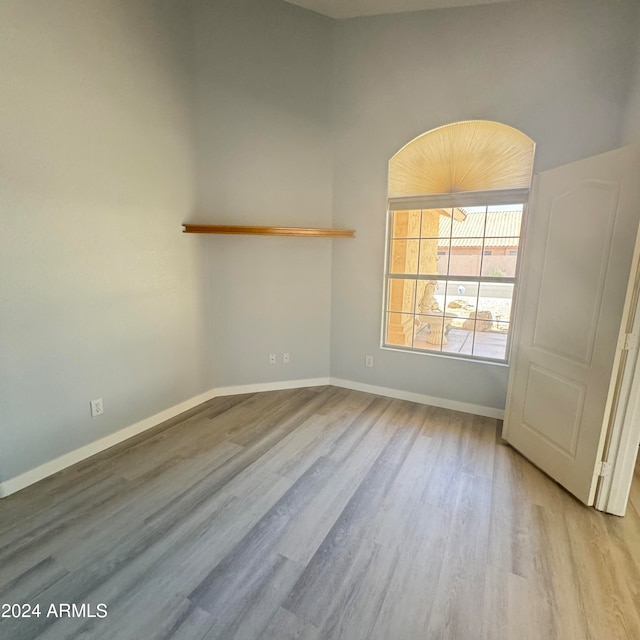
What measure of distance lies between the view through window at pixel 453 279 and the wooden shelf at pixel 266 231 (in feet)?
1.88

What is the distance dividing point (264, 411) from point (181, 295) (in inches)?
49.8

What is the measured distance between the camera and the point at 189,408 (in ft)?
10.3

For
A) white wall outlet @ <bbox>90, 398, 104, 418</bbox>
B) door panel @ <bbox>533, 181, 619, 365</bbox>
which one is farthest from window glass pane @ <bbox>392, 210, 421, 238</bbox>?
white wall outlet @ <bbox>90, 398, 104, 418</bbox>

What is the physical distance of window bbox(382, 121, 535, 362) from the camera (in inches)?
110

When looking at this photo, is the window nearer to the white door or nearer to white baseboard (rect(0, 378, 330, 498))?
the white door

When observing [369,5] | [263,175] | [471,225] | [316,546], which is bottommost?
[316,546]

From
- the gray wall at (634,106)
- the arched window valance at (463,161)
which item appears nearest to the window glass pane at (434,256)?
the arched window valance at (463,161)

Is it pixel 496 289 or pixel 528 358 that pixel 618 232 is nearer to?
pixel 528 358

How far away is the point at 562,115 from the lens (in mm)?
2496

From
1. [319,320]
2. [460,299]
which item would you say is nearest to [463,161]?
[460,299]

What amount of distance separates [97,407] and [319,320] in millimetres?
2062

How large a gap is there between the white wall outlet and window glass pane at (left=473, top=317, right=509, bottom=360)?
3.06 m

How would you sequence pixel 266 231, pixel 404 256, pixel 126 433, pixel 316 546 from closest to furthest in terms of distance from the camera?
pixel 316 546 → pixel 126 433 → pixel 266 231 → pixel 404 256

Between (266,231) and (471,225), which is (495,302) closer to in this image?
(471,225)
